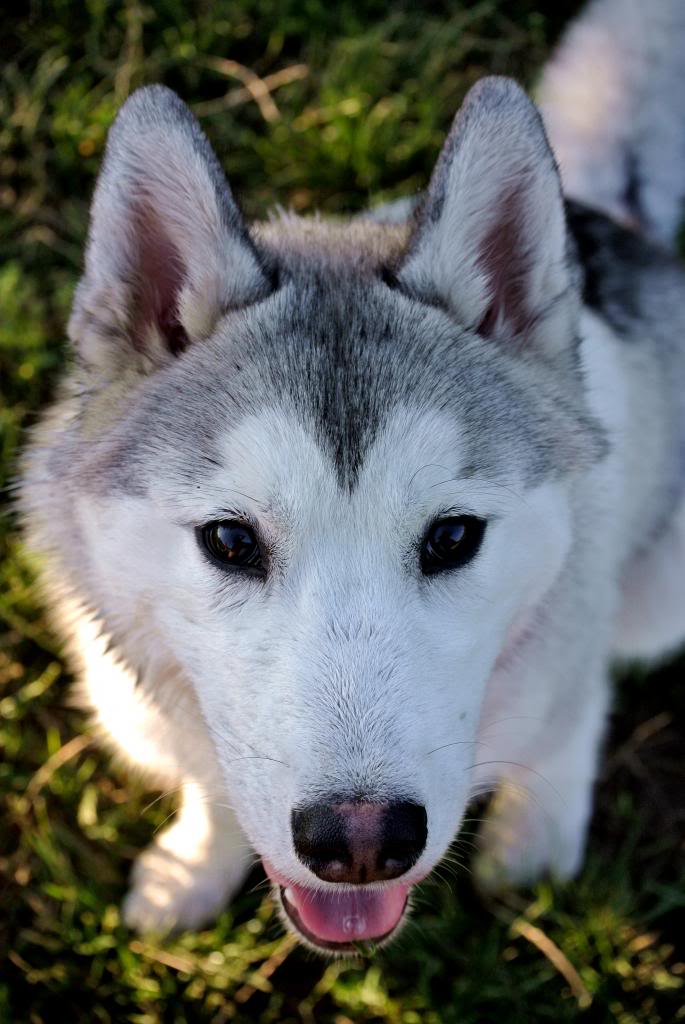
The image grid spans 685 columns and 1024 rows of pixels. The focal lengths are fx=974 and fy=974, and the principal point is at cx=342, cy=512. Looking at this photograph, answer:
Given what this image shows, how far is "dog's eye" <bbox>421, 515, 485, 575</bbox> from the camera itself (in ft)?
6.76

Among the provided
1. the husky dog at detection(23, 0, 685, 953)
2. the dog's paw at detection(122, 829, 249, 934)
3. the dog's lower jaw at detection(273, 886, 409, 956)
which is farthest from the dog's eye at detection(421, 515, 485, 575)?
the dog's paw at detection(122, 829, 249, 934)

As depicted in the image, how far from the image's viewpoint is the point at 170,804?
352 centimetres

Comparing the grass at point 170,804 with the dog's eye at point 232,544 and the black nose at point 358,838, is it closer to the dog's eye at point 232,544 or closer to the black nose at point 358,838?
the black nose at point 358,838

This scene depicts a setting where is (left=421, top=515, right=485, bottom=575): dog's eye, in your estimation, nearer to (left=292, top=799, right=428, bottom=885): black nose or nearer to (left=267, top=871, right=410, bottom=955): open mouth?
(left=292, top=799, right=428, bottom=885): black nose

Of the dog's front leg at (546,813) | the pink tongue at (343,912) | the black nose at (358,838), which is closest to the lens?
the black nose at (358,838)

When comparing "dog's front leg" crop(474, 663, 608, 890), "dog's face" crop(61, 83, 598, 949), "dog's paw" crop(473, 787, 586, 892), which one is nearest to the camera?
"dog's face" crop(61, 83, 598, 949)

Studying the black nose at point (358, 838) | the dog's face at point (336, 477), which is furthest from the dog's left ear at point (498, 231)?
the black nose at point (358, 838)

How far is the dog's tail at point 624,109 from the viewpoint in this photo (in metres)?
3.58

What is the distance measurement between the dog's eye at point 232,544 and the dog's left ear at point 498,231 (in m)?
0.77

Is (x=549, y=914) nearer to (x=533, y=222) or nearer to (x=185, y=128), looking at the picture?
(x=533, y=222)

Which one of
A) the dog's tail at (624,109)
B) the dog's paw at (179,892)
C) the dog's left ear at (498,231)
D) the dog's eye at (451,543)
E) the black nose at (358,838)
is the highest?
the dog's tail at (624,109)

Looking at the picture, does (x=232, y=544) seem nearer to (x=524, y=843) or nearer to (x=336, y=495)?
(x=336, y=495)

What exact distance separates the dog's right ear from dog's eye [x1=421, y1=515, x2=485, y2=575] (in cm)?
74

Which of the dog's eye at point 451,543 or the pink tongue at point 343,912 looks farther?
the pink tongue at point 343,912
